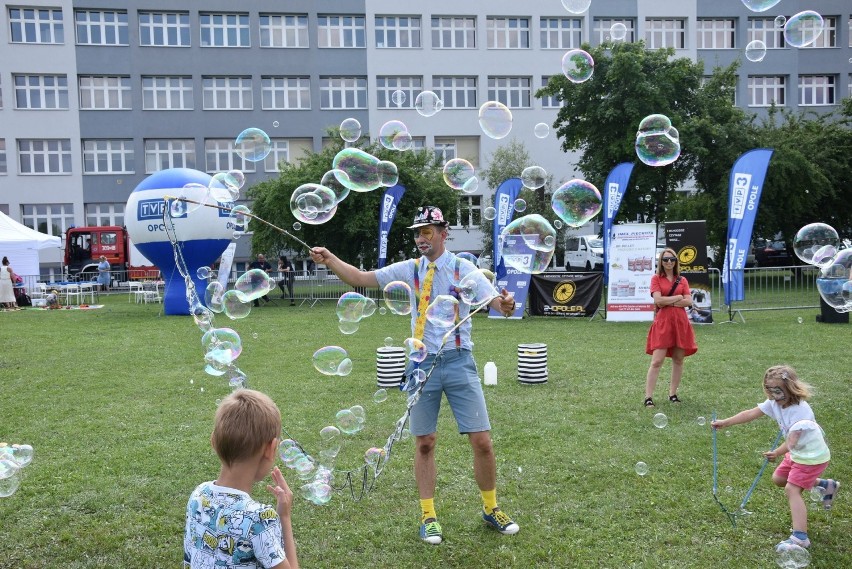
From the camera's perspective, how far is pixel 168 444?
6.82 meters

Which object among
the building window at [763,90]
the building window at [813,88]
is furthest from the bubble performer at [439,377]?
the building window at [813,88]

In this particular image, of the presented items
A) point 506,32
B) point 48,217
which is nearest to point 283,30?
point 506,32

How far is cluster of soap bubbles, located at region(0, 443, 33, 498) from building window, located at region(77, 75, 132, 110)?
41412 millimetres

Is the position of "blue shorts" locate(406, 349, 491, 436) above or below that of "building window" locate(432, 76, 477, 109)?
below

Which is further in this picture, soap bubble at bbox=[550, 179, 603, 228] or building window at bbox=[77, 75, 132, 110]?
building window at bbox=[77, 75, 132, 110]

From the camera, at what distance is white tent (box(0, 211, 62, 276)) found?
24.7 metres

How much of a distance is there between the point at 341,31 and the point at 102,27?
13.5 m

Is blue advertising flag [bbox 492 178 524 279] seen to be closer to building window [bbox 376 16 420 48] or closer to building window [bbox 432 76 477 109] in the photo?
building window [bbox 432 76 477 109]

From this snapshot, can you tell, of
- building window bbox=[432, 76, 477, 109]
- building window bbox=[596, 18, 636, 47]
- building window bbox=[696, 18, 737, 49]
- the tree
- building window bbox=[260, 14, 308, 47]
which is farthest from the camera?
building window bbox=[696, 18, 737, 49]

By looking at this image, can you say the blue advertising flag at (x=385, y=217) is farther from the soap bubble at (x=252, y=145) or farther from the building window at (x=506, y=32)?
the building window at (x=506, y=32)

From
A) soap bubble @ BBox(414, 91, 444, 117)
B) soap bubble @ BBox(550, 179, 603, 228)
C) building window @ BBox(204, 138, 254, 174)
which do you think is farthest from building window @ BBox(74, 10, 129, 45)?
soap bubble @ BBox(550, 179, 603, 228)

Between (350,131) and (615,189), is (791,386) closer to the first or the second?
(350,131)

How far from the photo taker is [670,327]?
26.9 ft

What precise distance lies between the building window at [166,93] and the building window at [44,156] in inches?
202
